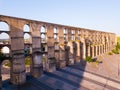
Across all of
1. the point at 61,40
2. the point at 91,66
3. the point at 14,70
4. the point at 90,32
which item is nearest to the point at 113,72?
the point at 91,66

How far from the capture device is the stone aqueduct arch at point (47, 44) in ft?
100

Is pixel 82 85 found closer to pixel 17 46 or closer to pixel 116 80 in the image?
pixel 116 80

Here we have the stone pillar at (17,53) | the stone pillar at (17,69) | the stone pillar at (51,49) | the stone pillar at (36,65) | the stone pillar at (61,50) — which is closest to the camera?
the stone pillar at (17,53)

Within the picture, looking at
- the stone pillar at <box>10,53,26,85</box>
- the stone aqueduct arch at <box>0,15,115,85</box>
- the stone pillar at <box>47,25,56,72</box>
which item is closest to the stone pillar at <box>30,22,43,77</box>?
the stone aqueduct arch at <box>0,15,115,85</box>

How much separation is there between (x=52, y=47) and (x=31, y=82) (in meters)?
10.8

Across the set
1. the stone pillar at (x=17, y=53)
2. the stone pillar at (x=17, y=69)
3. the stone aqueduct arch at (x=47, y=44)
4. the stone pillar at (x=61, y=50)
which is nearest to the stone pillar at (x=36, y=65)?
the stone aqueduct arch at (x=47, y=44)

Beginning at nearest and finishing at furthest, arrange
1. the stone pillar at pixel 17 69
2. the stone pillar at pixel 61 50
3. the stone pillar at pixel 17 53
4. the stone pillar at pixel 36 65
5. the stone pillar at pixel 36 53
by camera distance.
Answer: the stone pillar at pixel 17 53 → the stone pillar at pixel 17 69 → the stone pillar at pixel 36 53 → the stone pillar at pixel 36 65 → the stone pillar at pixel 61 50

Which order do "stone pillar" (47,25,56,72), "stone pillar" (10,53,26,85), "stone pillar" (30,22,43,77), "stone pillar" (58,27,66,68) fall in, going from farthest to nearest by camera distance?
"stone pillar" (58,27,66,68)
"stone pillar" (47,25,56,72)
"stone pillar" (30,22,43,77)
"stone pillar" (10,53,26,85)

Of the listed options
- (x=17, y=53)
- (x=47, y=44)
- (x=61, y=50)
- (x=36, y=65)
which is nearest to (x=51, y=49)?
(x=47, y=44)

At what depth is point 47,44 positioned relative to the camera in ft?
130

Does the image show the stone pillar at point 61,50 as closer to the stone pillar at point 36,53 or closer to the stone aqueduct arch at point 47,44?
the stone aqueduct arch at point 47,44

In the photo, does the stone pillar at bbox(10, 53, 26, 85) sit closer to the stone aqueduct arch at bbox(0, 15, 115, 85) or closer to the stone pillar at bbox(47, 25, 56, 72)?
the stone aqueduct arch at bbox(0, 15, 115, 85)

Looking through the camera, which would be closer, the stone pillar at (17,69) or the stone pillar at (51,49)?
the stone pillar at (17,69)

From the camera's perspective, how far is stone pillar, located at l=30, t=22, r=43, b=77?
1375 inches
